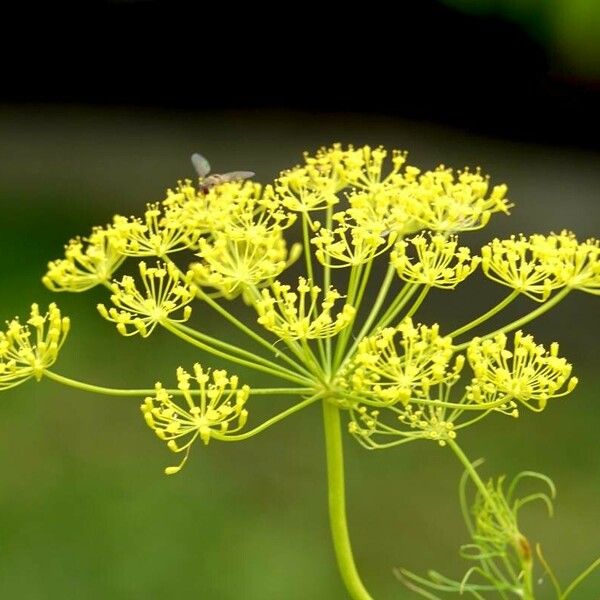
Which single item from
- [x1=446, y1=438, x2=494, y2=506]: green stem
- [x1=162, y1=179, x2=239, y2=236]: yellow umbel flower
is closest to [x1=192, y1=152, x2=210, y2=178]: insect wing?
[x1=162, y1=179, x2=239, y2=236]: yellow umbel flower

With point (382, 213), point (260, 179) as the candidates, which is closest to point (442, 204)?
point (382, 213)

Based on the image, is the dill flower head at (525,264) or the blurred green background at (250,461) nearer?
the dill flower head at (525,264)

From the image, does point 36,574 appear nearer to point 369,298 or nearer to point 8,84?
point 369,298

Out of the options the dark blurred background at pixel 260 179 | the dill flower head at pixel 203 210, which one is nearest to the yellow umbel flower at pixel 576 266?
the dill flower head at pixel 203 210

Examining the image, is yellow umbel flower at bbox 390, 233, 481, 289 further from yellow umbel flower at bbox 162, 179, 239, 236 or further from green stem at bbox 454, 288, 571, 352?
yellow umbel flower at bbox 162, 179, 239, 236

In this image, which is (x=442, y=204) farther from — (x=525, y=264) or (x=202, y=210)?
(x=202, y=210)

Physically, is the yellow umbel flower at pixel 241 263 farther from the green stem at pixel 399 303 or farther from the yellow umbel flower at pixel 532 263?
the yellow umbel flower at pixel 532 263

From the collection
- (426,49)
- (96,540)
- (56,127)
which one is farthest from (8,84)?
(96,540)
